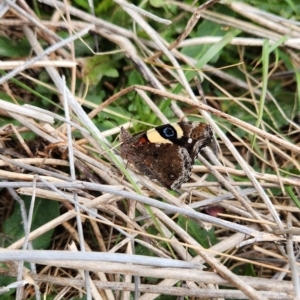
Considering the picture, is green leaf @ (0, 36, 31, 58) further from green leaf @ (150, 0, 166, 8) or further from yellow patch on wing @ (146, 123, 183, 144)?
yellow patch on wing @ (146, 123, 183, 144)

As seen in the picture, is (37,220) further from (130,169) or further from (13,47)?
(13,47)

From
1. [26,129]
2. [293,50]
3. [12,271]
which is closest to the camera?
[12,271]

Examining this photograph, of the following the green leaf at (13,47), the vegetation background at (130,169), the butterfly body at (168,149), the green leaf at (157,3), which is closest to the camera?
the vegetation background at (130,169)

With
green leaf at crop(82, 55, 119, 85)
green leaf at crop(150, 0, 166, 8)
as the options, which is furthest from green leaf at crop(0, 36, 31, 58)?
green leaf at crop(150, 0, 166, 8)

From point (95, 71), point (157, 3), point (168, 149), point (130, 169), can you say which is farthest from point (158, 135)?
point (157, 3)

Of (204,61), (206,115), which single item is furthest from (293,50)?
(206,115)

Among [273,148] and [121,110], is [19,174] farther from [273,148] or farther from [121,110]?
[273,148]

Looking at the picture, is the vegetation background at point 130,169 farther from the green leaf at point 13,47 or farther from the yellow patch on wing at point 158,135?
the yellow patch on wing at point 158,135

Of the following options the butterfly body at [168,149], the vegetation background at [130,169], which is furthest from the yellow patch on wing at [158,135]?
the vegetation background at [130,169]
